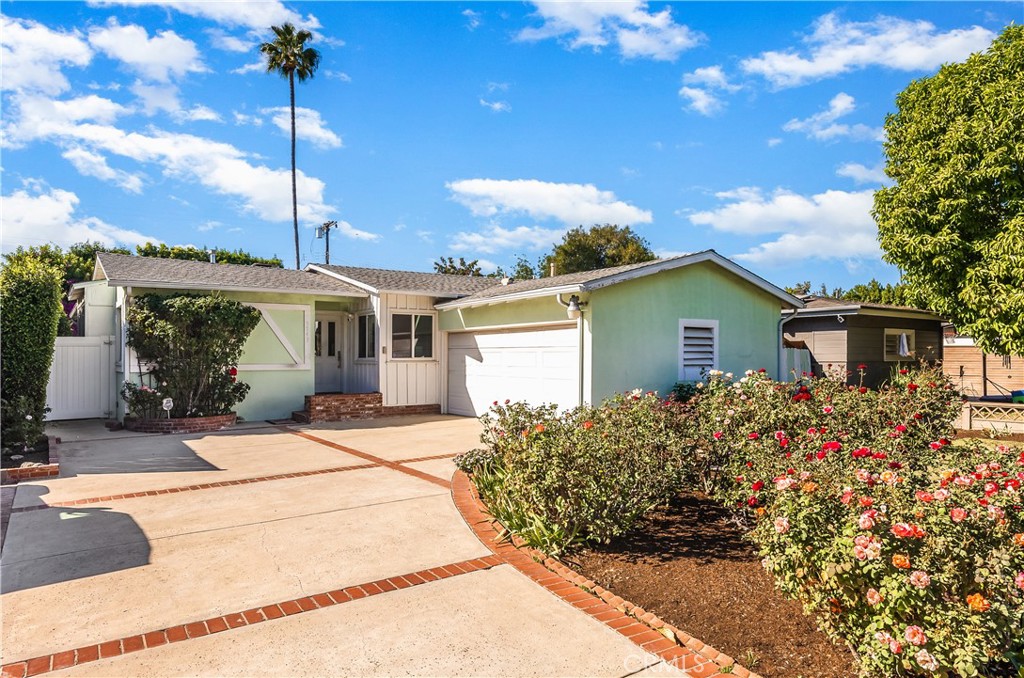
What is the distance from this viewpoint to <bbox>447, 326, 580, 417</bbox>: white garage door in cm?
1119

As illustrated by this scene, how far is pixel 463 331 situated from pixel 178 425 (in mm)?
6286

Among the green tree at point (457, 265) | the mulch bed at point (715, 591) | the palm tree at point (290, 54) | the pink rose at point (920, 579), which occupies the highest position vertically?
the palm tree at point (290, 54)

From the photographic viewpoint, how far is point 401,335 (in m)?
14.1

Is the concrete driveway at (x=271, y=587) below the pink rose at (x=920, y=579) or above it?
below

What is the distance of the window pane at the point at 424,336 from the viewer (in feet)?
47.5

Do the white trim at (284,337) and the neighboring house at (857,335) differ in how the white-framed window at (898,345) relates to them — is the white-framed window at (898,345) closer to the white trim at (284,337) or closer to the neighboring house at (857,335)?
the neighboring house at (857,335)

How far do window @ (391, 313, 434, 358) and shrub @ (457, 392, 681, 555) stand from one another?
29.1 ft

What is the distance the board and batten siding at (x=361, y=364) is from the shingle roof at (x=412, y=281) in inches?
22.4

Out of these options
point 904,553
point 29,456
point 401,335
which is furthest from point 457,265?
point 904,553

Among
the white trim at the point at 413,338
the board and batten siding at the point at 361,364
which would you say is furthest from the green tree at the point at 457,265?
the white trim at the point at 413,338

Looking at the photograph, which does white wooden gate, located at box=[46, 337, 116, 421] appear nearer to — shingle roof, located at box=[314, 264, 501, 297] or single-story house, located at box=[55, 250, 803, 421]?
single-story house, located at box=[55, 250, 803, 421]

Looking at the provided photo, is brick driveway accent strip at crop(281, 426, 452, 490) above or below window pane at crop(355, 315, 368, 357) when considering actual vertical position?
below

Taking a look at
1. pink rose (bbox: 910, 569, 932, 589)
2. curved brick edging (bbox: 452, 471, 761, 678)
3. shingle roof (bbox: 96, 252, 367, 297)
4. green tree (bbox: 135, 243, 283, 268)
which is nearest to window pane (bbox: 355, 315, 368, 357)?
shingle roof (bbox: 96, 252, 367, 297)

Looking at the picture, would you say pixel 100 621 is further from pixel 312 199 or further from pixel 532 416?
pixel 312 199
